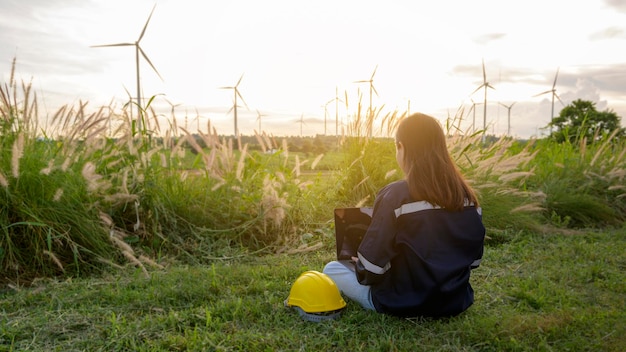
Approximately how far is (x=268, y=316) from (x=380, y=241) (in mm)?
1016

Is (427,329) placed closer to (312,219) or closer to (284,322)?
(284,322)

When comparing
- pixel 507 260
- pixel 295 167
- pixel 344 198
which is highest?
pixel 295 167

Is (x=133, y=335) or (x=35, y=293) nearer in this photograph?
(x=133, y=335)

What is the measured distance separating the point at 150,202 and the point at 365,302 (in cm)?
304

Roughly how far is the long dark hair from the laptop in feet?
2.49

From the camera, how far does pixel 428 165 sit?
346 cm

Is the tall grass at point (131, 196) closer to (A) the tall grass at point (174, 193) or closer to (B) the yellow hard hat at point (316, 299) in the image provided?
(A) the tall grass at point (174, 193)

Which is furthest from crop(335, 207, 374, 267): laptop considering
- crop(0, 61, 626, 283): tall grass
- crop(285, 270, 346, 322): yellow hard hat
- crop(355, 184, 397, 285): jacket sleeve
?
crop(0, 61, 626, 283): tall grass

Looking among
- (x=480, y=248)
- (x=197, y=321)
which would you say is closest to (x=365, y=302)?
(x=480, y=248)

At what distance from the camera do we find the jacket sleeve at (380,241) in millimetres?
3453

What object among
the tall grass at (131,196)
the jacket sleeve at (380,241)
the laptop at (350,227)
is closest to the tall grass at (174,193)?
the tall grass at (131,196)

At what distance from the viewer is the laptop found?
13.7 feet

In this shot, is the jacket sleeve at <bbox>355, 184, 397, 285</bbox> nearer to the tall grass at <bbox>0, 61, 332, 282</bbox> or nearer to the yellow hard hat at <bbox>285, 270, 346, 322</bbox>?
the yellow hard hat at <bbox>285, 270, 346, 322</bbox>

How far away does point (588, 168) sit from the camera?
9891 mm
